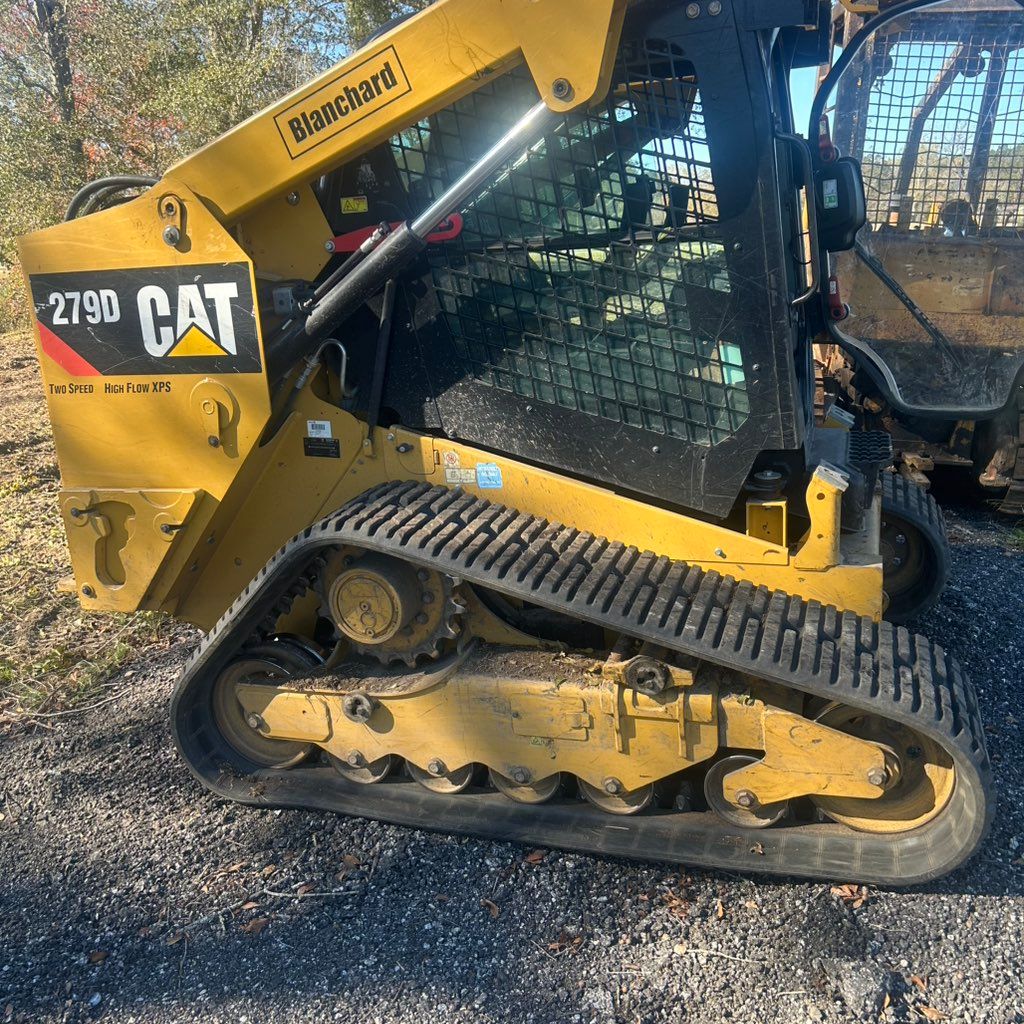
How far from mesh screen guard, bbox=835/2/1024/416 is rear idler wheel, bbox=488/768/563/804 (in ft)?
11.5

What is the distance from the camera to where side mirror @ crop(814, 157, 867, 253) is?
10.3 ft

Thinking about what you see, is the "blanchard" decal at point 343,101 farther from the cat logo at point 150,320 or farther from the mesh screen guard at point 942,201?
the mesh screen guard at point 942,201

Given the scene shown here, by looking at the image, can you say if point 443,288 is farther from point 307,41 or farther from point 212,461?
point 307,41

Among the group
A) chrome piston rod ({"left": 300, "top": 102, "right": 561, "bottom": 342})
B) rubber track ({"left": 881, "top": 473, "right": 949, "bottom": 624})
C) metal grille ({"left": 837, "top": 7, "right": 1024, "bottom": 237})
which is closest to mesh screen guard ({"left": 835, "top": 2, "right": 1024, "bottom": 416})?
metal grille ({"left": 837, "top": 7, "right": 1024, "bottom": 237})

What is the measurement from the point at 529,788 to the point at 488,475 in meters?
1.01

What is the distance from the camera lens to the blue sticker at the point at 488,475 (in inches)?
113

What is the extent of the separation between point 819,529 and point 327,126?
1787mm

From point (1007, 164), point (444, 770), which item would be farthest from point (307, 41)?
point (444, 770)

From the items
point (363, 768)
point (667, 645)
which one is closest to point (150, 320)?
point (363, 768)

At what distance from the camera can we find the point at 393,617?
281 centimetres

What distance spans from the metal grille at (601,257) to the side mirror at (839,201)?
0.84 meters

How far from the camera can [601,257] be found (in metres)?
2.65

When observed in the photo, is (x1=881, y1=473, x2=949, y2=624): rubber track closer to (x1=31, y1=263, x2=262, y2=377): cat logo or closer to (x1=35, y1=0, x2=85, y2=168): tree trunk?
(x1=31, y1=263, x2=262, y2=377): cat logo

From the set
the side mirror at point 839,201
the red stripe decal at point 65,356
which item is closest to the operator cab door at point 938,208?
the side mirror at point 839,201
